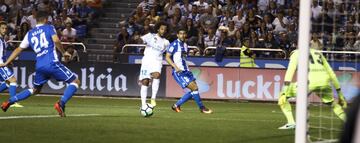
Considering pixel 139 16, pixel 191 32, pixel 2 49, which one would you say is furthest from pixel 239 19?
pixel 2 49

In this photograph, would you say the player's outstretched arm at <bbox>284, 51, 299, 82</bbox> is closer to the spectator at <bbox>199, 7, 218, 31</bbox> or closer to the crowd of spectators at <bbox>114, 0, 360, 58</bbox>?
the crowd of spectators at <bbox>114, 0, 360, 58</bbox>

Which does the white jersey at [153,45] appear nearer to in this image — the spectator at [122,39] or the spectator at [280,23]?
the spectator at [280,23]

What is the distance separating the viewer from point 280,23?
25.6 meters

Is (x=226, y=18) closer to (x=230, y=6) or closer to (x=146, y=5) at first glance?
(x=230, y=6)

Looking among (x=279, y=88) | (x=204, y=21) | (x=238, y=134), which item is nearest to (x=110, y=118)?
(x=238, y=134)

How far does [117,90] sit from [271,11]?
594 cm

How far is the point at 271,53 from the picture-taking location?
24859 millimetres

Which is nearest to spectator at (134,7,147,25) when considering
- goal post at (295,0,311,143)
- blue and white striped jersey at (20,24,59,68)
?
blue and white striped jersey at (20,24,59,68)

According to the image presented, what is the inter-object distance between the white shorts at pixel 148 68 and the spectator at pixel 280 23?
29.5 ft

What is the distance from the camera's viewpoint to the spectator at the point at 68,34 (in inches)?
1069

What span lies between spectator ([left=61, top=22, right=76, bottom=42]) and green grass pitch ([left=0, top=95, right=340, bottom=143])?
964 centimetres

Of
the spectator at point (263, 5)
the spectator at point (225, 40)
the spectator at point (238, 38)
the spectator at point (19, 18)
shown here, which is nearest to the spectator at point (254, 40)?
the spectator at point (238, 38)

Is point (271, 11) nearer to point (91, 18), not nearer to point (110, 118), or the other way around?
point (91, 18)

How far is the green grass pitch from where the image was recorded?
1085cm
